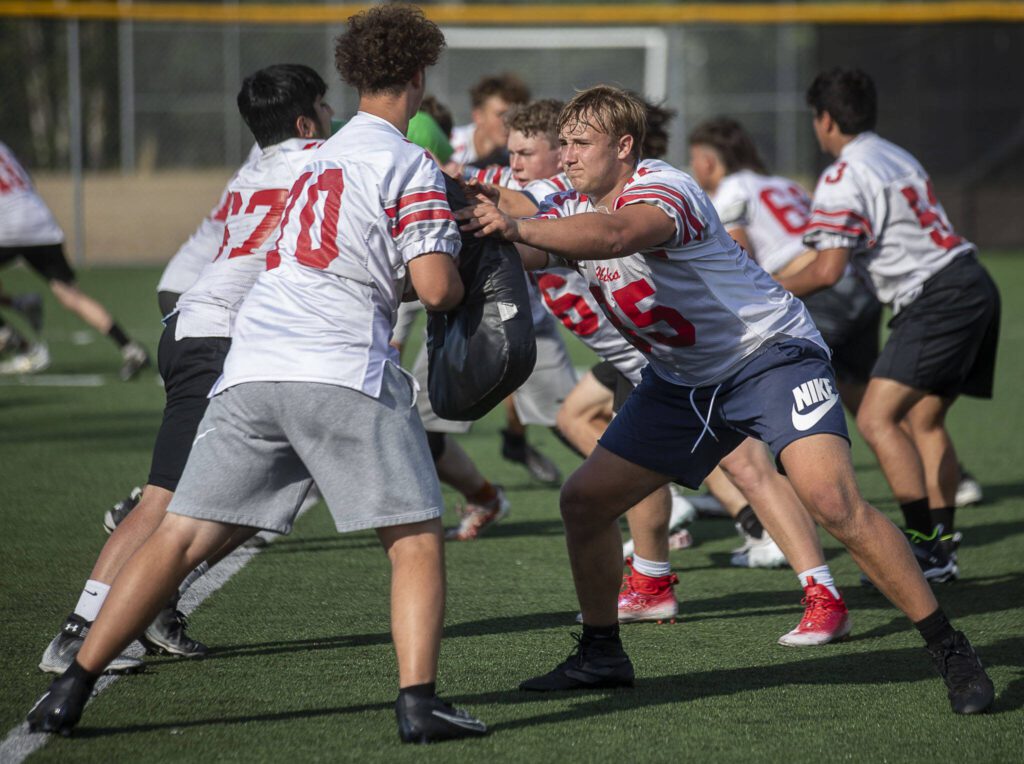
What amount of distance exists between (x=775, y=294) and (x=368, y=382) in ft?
4.60

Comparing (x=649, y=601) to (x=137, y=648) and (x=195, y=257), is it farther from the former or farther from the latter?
(x=195, y=257)

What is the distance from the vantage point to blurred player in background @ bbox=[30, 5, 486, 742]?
3490 millimetres

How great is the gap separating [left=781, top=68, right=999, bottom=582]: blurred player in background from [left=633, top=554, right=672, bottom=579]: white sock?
47.3 inches

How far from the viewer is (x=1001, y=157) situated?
23656 millimetres

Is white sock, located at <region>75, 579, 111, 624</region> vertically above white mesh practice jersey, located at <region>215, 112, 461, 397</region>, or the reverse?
white mesh practice jersey, located at <region>215, 112, 461, 397</region>

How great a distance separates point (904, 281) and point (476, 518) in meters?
2.30

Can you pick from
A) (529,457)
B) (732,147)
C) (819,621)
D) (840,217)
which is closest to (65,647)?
(819,621)

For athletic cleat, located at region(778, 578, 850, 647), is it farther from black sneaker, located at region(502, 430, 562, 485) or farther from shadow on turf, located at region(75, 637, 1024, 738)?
black sneaker, located at region(502, 430, 562, 485)

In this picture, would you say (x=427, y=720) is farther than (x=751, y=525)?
No

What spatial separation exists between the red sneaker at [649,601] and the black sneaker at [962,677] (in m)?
1.35

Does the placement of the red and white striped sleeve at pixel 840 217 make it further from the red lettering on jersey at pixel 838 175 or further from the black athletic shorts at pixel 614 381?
the black athletic shorts at pixel 614 381

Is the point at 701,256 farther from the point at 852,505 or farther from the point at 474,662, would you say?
the point at 474,662

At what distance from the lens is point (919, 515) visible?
5801 millimetres

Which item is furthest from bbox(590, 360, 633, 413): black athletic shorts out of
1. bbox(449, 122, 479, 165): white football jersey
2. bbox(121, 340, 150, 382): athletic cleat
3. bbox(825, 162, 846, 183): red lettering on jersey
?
bbox(121, 340, 150, 382): athletic cleat
